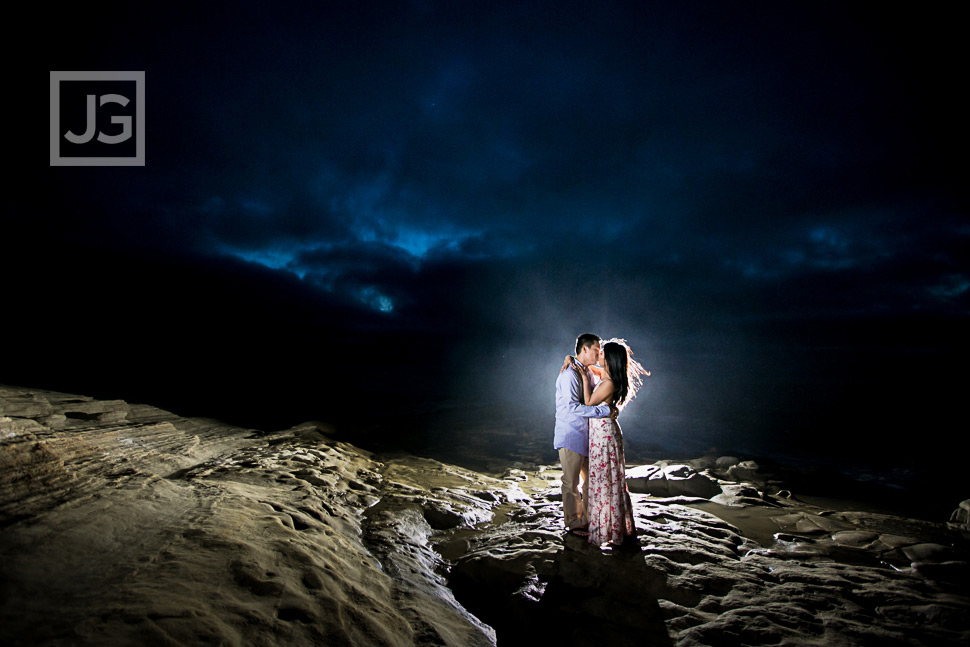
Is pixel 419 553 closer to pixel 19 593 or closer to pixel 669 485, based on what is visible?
pixel 19 593

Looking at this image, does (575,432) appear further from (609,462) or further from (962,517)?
(962,517)

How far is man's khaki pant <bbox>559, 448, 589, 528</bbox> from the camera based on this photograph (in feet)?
14.7

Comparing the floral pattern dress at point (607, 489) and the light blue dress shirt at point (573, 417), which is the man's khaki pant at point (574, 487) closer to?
the light blue dress shirt at point (573, 417)

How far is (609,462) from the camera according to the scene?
163 inches

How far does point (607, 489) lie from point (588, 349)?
156cm

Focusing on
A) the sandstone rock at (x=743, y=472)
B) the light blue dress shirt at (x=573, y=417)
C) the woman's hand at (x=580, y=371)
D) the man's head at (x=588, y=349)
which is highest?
the man's head at (x=588, y=349)

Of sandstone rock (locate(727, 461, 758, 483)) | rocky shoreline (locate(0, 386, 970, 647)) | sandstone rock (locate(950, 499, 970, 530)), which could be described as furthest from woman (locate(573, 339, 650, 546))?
sandstone rock (locate(727, 461, 758, 483))

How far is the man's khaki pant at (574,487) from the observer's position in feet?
14.7

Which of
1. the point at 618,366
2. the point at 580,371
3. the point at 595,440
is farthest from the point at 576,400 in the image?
the point at 618,366

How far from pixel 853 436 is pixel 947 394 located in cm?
3157

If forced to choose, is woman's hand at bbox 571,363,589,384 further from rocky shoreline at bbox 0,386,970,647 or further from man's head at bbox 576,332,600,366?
rocky shoreline at bbox 0,386,970,647

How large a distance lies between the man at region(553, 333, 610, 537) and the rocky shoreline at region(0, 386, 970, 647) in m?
0.49

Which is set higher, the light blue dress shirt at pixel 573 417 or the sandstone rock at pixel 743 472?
the light blue dress shirt at pixel 573 417

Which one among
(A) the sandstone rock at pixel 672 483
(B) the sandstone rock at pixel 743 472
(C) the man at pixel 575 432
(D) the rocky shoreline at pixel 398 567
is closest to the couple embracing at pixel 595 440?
(C) the man at pixel 575 432
